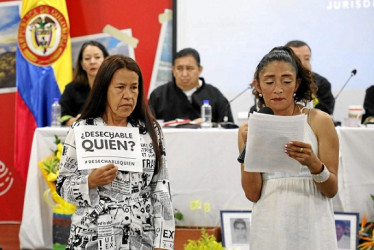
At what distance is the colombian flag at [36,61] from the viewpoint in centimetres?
612

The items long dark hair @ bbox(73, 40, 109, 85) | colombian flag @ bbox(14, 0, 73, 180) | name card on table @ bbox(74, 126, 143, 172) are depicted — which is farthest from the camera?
colombian flag @ bbox(14, 0, 73, 180)

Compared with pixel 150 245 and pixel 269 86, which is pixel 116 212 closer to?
pixel 150 245

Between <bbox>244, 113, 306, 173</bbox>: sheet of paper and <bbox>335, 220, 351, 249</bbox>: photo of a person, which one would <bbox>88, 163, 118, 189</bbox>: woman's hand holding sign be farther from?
<bbox>335, 220, 351, 249</bbox>: photo of a person

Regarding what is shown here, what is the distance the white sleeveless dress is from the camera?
7.31ft

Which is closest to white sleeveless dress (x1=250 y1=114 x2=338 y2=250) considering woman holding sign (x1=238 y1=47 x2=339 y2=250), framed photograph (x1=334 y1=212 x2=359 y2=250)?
woman holding sign (x1=238 y1=47 x2=339 y2=250)

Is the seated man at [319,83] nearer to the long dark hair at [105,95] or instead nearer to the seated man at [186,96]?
the seated man at [186,96]

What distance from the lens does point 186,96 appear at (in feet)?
17.9

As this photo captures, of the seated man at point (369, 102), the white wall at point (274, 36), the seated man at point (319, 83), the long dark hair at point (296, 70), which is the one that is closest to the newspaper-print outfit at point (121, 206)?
the long dark hair at point (296, 70)

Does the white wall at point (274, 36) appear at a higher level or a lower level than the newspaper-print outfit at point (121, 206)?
higher

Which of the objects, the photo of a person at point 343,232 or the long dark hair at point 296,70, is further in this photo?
the photo of a person at point 343,232

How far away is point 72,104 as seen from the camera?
5363 millimetres

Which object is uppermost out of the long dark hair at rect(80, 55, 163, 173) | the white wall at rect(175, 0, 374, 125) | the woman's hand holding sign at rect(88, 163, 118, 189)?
the white wall at rect(175, 0, 374, 125)

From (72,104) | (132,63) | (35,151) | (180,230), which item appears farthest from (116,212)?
(72,104)

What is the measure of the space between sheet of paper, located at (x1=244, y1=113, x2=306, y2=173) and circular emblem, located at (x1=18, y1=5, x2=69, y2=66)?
4.29 m
